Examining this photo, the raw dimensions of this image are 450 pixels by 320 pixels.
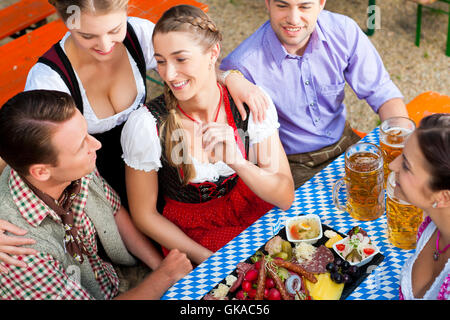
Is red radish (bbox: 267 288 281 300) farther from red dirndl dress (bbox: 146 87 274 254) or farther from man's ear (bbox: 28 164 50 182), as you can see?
man's ear (bbox: 28 164 50 182)

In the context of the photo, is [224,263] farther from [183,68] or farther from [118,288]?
[118,288]

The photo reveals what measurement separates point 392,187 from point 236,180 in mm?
759

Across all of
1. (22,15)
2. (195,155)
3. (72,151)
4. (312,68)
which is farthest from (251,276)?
(22,15)

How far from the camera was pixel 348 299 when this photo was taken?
1.61 meters

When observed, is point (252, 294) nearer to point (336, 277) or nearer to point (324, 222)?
point (336, 277)

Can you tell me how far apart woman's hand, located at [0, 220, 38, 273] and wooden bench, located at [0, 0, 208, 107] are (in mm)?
1513

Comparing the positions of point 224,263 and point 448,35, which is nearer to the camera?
point 224,263

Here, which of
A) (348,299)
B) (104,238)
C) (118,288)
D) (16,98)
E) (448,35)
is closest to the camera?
(348,299)

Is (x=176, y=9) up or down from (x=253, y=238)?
up

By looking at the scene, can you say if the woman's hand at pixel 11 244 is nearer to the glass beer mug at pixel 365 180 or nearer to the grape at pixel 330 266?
the grape at pixel 330 266

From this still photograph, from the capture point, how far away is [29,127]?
1.70 metres

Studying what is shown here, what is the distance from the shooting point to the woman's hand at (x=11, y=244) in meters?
1.69

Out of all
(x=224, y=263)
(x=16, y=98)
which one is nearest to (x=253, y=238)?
(x=224, y=263)
